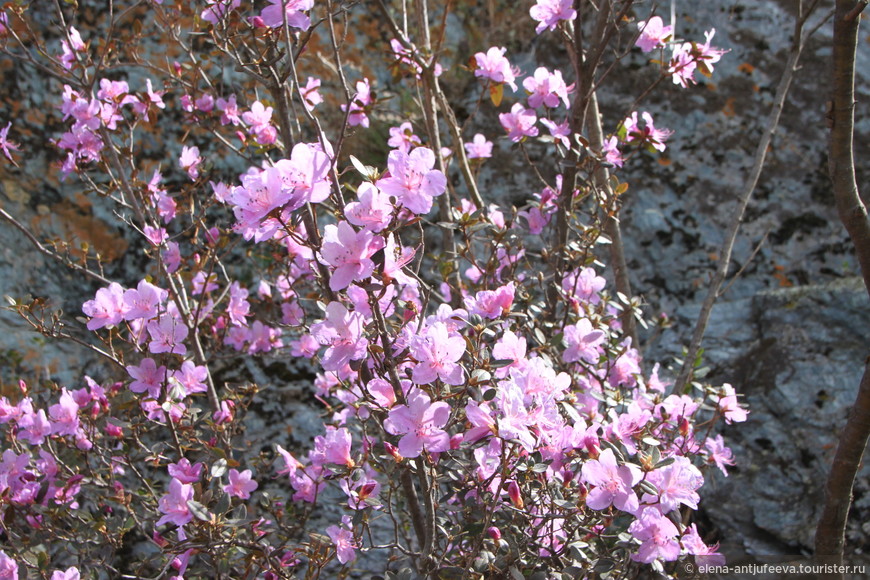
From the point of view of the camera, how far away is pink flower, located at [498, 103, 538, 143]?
76.7 inches

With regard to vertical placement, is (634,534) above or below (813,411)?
below

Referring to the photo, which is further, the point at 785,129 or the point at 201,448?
the point at 785,129

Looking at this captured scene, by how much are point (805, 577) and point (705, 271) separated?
1.30 m

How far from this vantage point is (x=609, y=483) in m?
1.25

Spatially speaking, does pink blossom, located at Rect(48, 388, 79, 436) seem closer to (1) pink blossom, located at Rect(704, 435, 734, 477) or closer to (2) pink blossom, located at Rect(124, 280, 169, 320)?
(2) pink blossom, located at Rect(124, 280, 169, 320)

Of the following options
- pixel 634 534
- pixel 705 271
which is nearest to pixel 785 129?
pixel 705 271

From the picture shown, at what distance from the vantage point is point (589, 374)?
203 cm

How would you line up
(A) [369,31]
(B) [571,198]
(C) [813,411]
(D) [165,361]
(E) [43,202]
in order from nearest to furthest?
(D) [165,361], (B) [571,198], (C) [813,411], (E) [43,202], (A) [369,31]

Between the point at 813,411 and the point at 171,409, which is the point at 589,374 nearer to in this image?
the point at 813,411

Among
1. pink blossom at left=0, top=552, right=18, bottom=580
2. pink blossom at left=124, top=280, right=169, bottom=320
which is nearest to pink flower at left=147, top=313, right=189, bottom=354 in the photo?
pink blossom at left=124, top=280, right=169, bottom=320

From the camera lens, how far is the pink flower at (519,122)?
6.39 feet

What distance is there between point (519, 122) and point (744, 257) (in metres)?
1.42

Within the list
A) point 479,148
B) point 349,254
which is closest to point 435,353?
point 349,254

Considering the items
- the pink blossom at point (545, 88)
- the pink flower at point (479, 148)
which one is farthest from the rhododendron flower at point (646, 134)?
the pink flower at point (479, 148)
